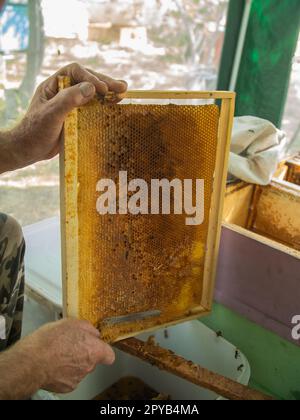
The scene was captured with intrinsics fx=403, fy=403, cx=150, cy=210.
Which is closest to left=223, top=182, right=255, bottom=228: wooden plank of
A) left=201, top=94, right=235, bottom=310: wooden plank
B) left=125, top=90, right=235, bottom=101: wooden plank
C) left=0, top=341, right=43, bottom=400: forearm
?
left=201, top=94, right=235, bottom=310: wooden plank

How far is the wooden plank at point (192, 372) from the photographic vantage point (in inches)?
43.2

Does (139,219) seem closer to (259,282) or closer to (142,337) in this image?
(259,282)

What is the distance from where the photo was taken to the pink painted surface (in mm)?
1365

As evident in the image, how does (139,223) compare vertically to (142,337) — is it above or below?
above

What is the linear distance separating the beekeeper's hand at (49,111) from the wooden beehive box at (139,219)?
38mm

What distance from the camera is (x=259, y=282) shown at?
1453 mm

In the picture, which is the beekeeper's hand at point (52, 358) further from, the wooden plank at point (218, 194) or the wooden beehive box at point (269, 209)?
the wooden beehive box at point (269, 209)

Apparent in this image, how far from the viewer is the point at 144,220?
3.84 feet

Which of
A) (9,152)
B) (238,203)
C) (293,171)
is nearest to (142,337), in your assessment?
(238,203)

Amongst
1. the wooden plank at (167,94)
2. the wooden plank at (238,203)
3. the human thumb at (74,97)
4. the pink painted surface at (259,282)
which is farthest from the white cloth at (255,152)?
the human thumb at (74,97)

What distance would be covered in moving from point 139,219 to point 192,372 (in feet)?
1.52
